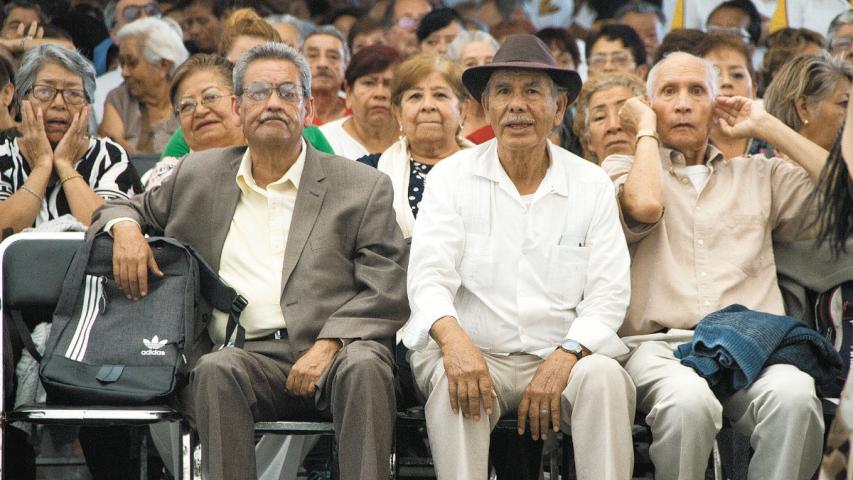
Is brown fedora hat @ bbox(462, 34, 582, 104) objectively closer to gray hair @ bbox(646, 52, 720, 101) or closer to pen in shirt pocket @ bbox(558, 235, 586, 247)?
gray hair @ bbox(646, 52, 720, 101)

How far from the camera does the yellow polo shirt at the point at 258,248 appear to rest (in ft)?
14.8

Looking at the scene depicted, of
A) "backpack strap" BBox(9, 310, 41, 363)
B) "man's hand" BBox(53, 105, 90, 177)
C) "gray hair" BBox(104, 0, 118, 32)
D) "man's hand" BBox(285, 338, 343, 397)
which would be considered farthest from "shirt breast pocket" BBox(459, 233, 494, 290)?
"gray hair" BBox(104, 0, 118, 32)

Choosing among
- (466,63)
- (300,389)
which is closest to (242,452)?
(300,389)

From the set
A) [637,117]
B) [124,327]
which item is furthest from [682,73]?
[124,327]

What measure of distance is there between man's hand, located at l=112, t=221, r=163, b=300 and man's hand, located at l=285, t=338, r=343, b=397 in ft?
2.07

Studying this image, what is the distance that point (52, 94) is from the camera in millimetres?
5492

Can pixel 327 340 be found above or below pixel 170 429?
above

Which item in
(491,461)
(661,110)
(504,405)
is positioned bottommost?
(491,461)

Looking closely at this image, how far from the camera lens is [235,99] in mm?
4879

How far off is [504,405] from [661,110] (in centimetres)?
150

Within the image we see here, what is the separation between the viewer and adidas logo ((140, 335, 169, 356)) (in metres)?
4.32

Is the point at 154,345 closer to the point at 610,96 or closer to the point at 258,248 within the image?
the point at 258,248

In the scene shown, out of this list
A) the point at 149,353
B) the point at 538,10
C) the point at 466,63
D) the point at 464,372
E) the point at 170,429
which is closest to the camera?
the point at 464,372

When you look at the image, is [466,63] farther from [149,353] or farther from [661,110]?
[149,353]
